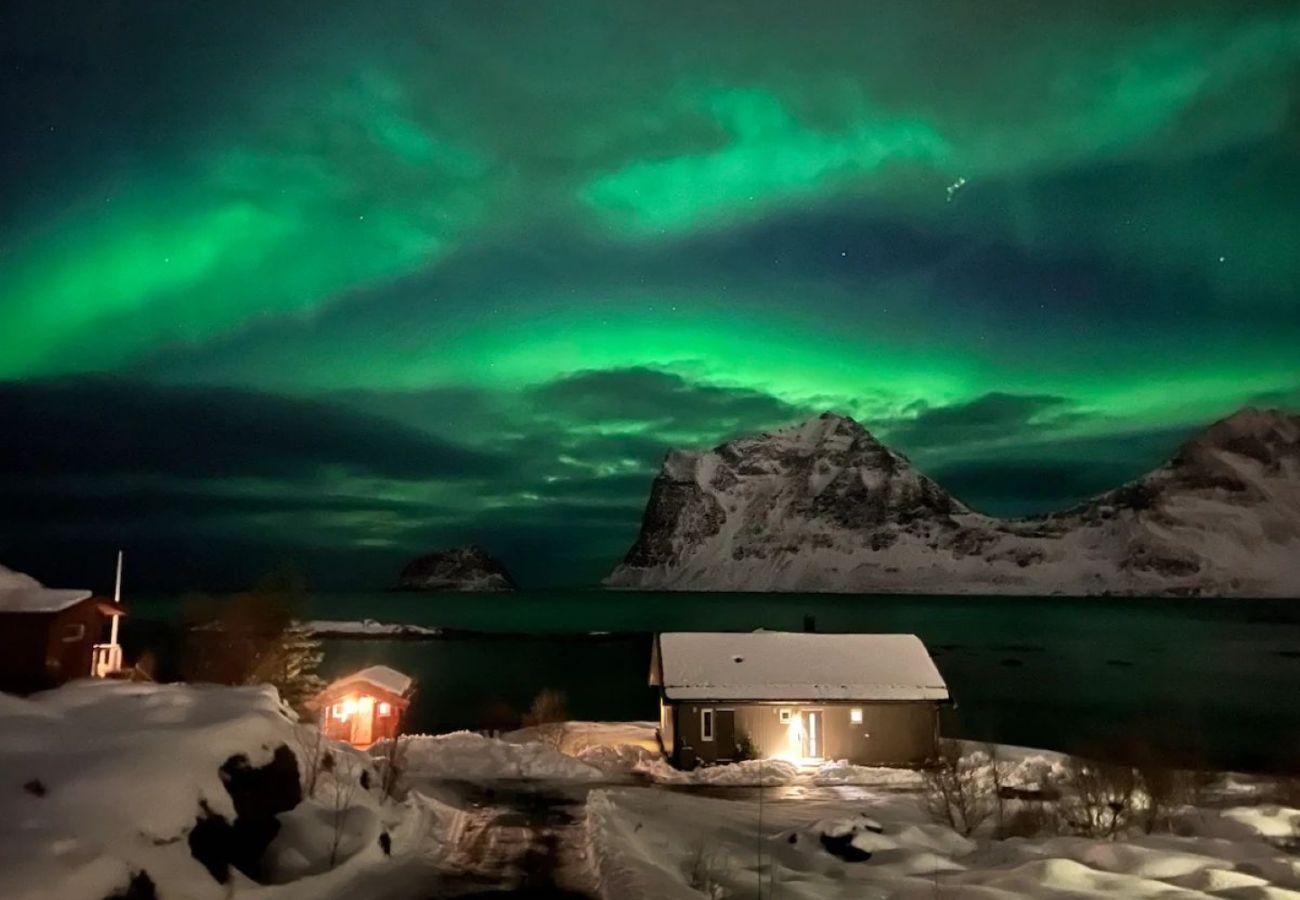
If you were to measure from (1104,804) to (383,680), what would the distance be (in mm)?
26704

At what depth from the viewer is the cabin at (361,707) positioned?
133 feet

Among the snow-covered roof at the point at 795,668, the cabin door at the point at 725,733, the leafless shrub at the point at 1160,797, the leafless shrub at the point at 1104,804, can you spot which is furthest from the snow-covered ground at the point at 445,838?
the snow-covered roof at the point at 795,668

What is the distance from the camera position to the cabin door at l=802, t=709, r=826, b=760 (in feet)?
142

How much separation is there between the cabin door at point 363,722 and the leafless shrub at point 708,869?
2188 cm

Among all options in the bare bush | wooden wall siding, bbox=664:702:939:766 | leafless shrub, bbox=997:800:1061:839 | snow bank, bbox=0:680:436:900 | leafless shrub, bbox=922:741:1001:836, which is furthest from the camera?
wooden wall siding, bbox=664:702:939:766

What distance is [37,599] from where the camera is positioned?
72.4 ft

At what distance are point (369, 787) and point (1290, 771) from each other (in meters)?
56.2

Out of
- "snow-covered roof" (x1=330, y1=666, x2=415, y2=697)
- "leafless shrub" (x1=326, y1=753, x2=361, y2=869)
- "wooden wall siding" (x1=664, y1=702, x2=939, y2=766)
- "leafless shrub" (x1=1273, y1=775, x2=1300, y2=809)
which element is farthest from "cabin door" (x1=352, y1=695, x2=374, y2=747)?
"leafless shrub" (x1=1273, y1=775, x2=1300, y2=809)

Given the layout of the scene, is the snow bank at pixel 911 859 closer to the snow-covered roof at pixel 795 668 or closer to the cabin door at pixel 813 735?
the cabin door at pixel 813 735

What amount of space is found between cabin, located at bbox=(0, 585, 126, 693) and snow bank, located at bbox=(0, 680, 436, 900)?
2737 mm

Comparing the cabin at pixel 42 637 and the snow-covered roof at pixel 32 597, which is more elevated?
the snow-covered roof at pixel 32 597

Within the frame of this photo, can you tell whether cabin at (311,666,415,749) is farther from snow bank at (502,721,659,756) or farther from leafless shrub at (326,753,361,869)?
leafless shrub at (326,753,361,869)

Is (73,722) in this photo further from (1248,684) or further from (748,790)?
(1248,684)

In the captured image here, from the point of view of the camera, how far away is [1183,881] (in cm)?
1928
